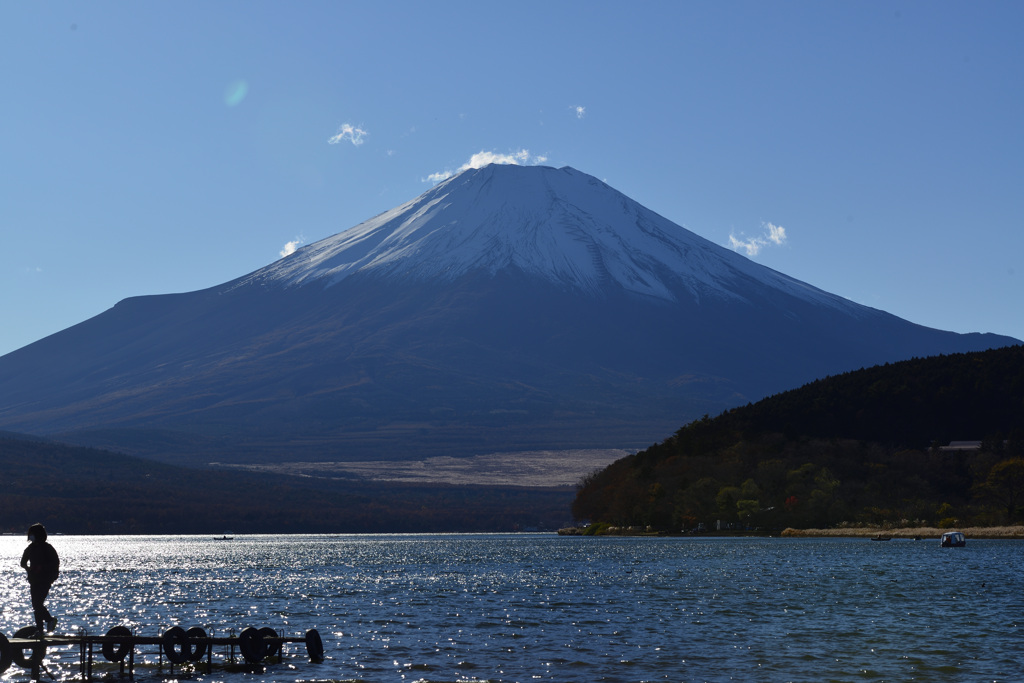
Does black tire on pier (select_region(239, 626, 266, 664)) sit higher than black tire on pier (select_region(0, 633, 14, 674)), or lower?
lower

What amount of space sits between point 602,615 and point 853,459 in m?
105

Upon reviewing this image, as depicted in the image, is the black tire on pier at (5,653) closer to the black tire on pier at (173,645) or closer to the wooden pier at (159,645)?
the wooden pier at (159,645)

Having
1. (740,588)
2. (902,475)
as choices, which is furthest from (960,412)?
(740,588)

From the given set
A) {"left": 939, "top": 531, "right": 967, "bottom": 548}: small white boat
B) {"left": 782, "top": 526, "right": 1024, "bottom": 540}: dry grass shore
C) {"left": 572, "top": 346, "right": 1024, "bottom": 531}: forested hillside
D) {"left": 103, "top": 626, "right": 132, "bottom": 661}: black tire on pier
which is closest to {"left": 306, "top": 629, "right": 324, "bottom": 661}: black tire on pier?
{"left": 103, "top": 626, "right": 132, "bottom": 661}: black tire on pier

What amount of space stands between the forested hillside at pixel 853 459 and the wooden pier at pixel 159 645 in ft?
366

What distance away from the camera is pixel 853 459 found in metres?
147

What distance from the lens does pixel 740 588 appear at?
203 ft

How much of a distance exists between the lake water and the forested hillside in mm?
44403

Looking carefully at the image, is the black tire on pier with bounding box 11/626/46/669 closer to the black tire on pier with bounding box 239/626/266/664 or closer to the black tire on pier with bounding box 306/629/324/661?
the black tire on pier with bounding box 239/626/266/664

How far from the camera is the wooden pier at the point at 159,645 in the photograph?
32.0 metres

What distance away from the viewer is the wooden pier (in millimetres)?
32000

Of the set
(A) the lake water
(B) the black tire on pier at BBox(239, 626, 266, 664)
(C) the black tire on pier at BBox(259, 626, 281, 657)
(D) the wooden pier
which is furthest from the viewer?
(C) the black tire on pier at BBox(259, 626, 281, 657)

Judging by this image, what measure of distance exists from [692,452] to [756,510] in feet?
81.9

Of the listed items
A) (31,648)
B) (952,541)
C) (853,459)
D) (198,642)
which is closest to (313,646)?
(198,642)
